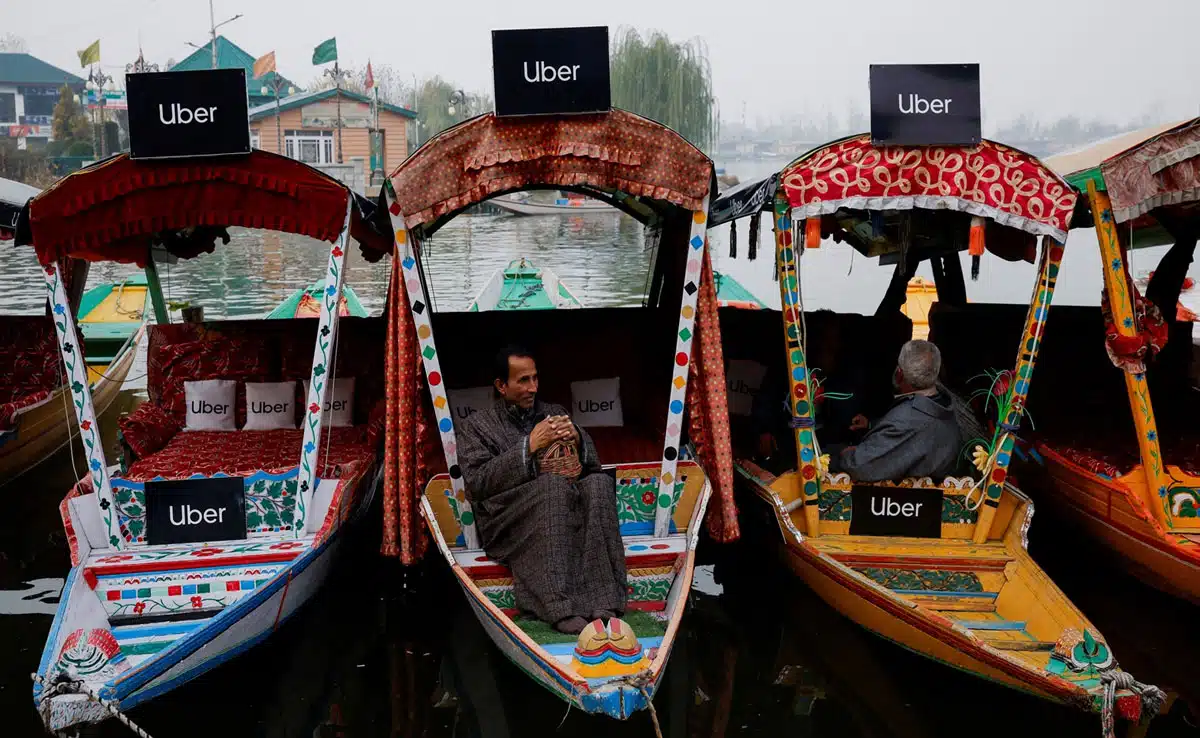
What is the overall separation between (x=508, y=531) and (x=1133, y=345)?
335cm

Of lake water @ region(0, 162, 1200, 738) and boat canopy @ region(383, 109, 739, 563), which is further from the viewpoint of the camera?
boat canopy @ region(383, 109, 739, 563)

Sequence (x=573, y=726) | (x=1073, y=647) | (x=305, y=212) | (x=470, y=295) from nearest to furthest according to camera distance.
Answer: (x=1073, y=647), (x=573, y=726), (x=305, y=212), (x=470, y=295)

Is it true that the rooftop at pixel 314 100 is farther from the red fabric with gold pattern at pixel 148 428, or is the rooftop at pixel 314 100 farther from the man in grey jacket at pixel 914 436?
the man in grey jacket at pixel 914 436

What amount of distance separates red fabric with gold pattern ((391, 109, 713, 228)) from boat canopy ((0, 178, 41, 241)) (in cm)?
264

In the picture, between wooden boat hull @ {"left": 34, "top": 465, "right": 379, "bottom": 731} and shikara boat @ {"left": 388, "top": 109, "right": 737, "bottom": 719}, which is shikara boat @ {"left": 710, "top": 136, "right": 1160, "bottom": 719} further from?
wooden boat hull @ {"left": 34, "top": 465, "right": 379, "bottom": 731}

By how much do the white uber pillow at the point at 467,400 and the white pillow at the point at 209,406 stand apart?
161cm

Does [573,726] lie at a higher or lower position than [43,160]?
lower

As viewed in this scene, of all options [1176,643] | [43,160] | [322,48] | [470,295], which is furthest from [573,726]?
[43,160]

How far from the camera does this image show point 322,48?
31609 mm

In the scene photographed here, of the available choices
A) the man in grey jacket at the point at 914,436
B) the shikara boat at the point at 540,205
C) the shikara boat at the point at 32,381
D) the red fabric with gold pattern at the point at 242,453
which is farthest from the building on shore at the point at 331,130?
the man in grey jacket at the point at 914,436

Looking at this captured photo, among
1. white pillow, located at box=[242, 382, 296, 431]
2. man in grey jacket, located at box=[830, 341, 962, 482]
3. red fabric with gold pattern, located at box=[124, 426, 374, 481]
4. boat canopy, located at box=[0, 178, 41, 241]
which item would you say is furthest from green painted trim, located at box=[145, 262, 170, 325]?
man in grey jacket, located at box=[830, 341, 962, 482]

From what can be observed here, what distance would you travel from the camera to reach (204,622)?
4.25 meters

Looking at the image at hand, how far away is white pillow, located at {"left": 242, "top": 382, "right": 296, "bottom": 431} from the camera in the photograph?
7164 millimetres

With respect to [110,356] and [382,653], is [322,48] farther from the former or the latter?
[382,653]
